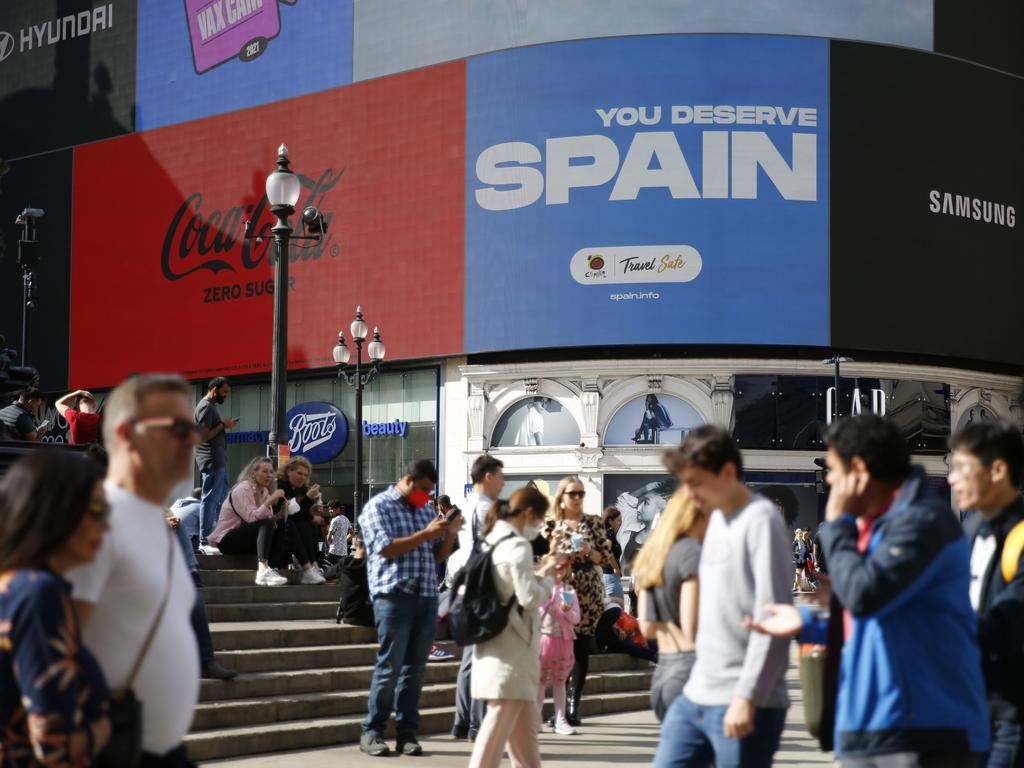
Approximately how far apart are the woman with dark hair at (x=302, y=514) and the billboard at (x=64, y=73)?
40.0 metres

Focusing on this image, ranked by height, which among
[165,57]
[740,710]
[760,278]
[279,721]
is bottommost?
[279,721]

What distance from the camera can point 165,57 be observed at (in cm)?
5106

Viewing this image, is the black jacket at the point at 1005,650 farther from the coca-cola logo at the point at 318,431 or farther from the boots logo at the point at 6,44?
the boots logo at the point at 6,44

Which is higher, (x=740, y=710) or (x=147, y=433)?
(x=147, y=433)

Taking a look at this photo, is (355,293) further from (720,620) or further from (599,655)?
(720,620)

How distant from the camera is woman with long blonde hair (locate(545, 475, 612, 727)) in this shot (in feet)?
35.7

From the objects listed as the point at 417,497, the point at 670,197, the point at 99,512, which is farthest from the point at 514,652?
the point at 670,197

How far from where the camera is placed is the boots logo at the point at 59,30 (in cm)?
5294

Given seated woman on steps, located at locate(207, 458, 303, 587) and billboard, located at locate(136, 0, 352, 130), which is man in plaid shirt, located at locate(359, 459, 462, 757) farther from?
billboard, located at locate(136, 0, 352, 130)

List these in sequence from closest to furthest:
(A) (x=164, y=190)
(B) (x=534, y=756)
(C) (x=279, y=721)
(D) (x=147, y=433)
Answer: (D) (x=147, y=433), (B) (x=534, y=756), (C) (x=279, y=721), (A) (x=164, y=190)

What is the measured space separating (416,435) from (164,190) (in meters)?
14.2

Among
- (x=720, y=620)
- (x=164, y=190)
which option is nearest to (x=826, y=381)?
(x=164, y=190)

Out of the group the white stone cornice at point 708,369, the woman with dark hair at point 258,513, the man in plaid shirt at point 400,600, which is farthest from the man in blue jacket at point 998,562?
the white stone cornice at point 708,369

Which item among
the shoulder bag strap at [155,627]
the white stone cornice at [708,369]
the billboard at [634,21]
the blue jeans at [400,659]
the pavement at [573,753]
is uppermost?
the billboard at [634,21]
